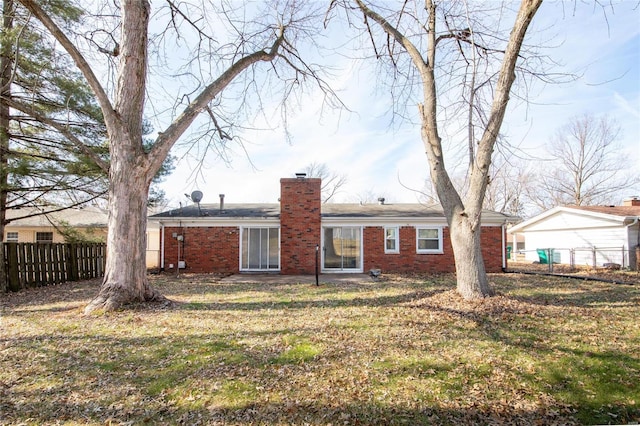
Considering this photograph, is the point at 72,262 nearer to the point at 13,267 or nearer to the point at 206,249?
the point at 13,267

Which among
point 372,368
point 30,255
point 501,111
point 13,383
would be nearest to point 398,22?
point 501,111

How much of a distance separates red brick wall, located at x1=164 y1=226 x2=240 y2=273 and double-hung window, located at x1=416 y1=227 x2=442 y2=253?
321 inches

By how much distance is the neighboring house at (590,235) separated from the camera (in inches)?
659

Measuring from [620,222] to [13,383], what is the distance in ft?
73.6

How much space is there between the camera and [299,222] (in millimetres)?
15094

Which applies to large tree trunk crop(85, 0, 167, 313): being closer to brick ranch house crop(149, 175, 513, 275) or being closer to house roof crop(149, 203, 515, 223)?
brick ranch house crop(149, 175, 513, 275)

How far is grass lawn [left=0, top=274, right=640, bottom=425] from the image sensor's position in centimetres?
330

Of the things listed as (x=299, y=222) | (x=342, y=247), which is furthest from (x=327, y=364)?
(x=342, y=247)

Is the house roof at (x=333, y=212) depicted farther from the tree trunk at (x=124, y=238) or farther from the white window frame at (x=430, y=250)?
the tree trunk at (x=124, y=238)

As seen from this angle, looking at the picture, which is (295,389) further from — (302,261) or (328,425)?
(302,261)

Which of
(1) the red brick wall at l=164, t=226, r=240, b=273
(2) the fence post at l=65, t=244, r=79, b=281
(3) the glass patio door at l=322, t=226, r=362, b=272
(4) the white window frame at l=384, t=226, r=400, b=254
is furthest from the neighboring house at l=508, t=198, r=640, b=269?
(2) the fence post at l=65, t=244, r=79, b=281

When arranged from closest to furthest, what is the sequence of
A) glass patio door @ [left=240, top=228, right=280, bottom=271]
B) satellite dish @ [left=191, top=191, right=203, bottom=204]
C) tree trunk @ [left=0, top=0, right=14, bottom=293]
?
tree trunk @ [left=0, top=0, right=14, bottom=293] < glass patio door @ [left=240, top=228, right=280, bottom=271] < satellite dish @ [left=191, top=191, right=203, bottom=204]

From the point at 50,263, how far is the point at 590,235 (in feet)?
81.0

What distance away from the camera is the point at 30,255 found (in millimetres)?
10773
